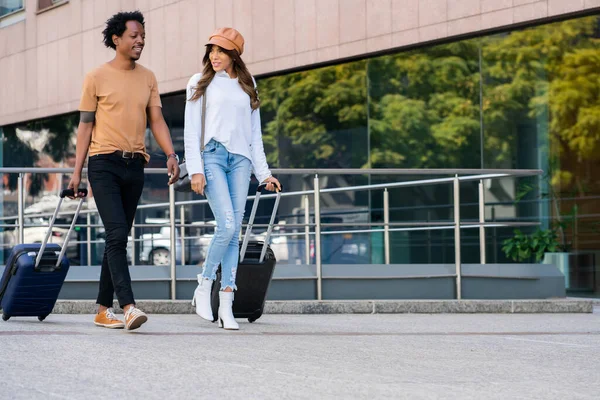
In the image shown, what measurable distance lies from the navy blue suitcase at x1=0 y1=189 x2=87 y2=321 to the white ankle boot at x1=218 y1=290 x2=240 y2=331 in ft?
3.73

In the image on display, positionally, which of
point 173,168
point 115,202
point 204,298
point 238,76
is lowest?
point 204,298

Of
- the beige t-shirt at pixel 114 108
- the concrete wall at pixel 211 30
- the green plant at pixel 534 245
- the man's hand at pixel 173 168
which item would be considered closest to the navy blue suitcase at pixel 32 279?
the beige t-shirt at pixel 114 108

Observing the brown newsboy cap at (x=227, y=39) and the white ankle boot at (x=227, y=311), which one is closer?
the brown newsboy cap at (x=227, y=39)

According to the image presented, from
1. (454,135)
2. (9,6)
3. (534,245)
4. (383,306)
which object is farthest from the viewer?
(9,6)

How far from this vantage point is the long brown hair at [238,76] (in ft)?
26.7

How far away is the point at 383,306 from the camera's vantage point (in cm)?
1129

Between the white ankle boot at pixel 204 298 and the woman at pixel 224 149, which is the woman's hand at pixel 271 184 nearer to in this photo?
the woman at pixel 224 149

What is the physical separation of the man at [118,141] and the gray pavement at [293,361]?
1.60ft

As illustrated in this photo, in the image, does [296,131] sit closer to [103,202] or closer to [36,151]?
[36,151]

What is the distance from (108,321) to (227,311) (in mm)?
781

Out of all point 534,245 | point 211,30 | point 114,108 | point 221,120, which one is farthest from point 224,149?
point 211,30

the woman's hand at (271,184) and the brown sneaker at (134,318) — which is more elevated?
the woman's hand at (271,184)

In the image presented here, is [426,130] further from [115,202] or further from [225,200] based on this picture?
[115,202]

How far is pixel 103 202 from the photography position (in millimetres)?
7922
